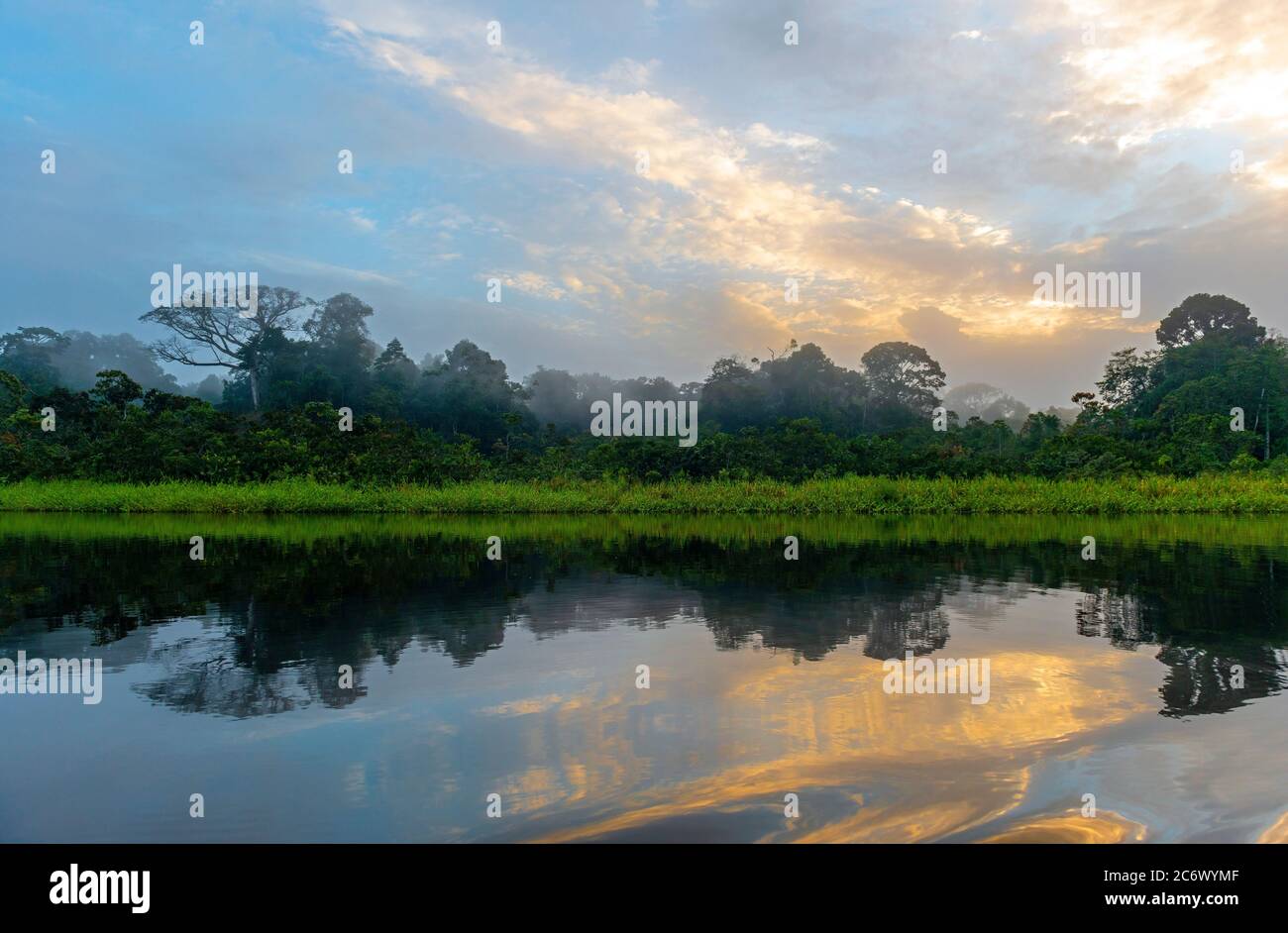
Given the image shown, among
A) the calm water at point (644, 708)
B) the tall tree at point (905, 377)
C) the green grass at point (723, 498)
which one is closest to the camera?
the calm water at point (644, 708)

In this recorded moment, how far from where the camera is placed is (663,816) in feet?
11.1

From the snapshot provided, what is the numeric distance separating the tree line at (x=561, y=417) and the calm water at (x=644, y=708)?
14277 mm

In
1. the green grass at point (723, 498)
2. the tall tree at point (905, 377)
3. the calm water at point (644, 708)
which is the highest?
the tall tree at point (905, 377)

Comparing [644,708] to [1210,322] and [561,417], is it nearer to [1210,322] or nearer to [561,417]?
[561,417]

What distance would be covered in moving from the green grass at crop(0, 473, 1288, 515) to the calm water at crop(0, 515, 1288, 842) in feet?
35.0

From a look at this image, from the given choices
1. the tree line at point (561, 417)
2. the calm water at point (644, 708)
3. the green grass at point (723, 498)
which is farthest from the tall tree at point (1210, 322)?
the calm water at point (644, 708)

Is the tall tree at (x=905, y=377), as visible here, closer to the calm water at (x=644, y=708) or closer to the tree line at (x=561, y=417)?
the tree line at (x=561, y=417)

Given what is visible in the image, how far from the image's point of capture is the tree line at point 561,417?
24656 mm

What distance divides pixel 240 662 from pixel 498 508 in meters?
15.6

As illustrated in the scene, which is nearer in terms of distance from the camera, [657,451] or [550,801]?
[550,801]

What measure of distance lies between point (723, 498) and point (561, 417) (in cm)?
2340
